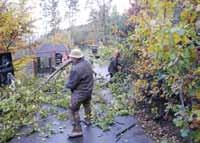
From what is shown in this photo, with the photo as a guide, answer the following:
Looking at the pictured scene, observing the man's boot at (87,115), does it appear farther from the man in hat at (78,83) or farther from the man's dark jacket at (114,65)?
the man's dark jacket at (114,65)

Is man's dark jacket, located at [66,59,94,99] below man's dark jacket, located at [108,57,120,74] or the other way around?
the other way around

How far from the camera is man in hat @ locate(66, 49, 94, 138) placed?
28.3 ft

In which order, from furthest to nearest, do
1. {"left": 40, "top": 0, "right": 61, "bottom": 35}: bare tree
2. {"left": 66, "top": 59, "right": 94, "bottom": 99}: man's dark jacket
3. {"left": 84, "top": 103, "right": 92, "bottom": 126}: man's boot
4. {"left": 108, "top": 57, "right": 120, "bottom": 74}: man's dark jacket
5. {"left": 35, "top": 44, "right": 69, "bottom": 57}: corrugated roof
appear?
{"left": 40, "top": 0, "right": 61, "bottom": 35}: bare tree < {"left": 35, "top": 44, "right": 69, "bottom": 57}: corrugated roof < {"left": 108, "top": 57, "right": 120, "bottom": 74}: man's dark jacket < {"left": 84, "top": 103, "right": 92, "bottom": 126}: man's boot < {"left": 66, "top": 59, "right": 94, "bottom": 99}: man's dark jacket

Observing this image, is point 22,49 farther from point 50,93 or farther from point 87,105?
point 87,105

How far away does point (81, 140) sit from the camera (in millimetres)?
8680

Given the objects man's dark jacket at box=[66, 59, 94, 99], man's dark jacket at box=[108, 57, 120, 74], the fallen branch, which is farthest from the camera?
man's dark jacket at box=[108, 57, 120, 74]

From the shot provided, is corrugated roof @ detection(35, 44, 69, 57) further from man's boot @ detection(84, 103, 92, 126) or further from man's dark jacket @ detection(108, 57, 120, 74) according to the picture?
man's boot @ detection(84, 103, 92, 126)

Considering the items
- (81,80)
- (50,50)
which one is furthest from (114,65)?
(50,50)

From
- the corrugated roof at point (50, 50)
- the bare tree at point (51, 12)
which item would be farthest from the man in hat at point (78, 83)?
the bare tree at point (51, 12)

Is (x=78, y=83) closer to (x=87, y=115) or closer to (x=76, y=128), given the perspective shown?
(x=76, y=128)

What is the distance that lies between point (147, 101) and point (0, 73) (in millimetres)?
6124

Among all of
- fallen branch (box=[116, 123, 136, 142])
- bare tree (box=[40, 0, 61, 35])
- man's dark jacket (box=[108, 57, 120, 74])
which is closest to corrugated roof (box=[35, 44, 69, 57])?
bare tree (box=[40, 0, 61, 35])

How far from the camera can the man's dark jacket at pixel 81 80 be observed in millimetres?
8602

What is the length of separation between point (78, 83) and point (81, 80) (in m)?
0.10
